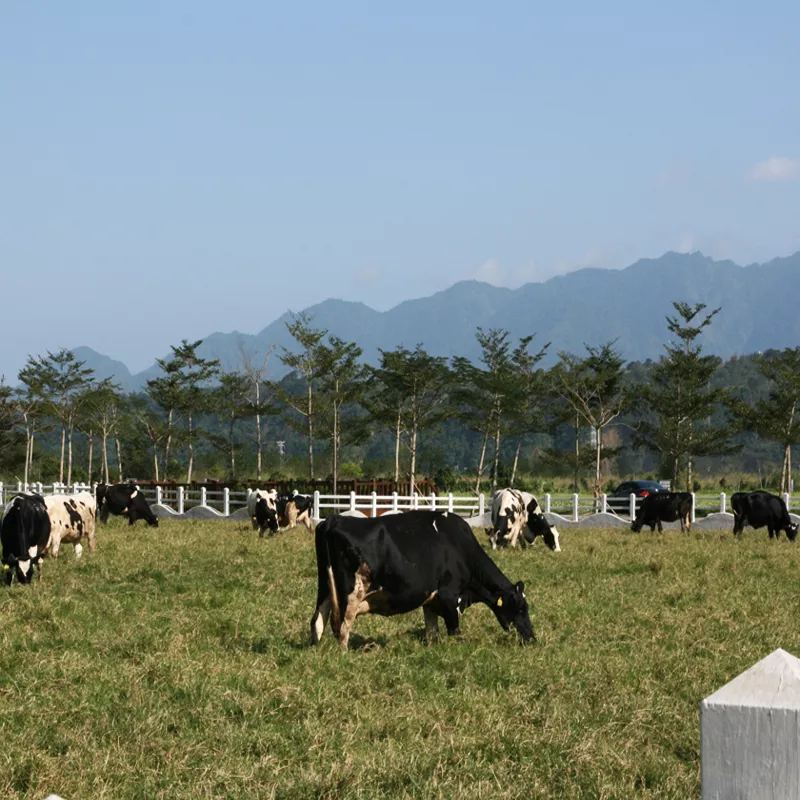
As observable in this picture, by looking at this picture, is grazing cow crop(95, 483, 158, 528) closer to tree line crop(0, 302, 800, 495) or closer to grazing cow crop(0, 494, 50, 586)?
grazing cow crop(0, 494, 50, 586)

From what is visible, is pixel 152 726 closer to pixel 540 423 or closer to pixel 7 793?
A: pixel 7 793

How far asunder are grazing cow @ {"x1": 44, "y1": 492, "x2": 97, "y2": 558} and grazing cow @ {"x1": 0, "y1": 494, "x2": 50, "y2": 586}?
157 cm

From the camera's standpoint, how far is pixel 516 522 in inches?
918

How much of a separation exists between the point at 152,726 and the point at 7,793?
1224 mm

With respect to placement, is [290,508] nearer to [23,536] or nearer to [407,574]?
[23,536]

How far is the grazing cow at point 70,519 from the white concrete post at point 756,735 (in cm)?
1666

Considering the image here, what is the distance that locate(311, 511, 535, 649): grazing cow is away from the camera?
33.1 ft

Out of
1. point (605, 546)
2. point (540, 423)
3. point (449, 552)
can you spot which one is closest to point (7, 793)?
point (449, 552)

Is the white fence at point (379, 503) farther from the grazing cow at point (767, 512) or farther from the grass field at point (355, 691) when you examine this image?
the grass field at point (355, 691)

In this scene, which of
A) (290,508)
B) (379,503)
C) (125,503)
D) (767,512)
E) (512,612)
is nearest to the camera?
(512,612)

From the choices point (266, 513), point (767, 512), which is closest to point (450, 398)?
point (266, 513)

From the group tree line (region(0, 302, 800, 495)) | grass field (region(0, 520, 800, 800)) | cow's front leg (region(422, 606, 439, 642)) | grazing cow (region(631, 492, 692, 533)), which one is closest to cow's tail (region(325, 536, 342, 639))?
grass field (region(0, 520, 800, 800))

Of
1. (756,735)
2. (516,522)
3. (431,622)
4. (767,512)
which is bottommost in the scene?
(431,622)

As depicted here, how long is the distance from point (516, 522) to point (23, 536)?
11238 mm
